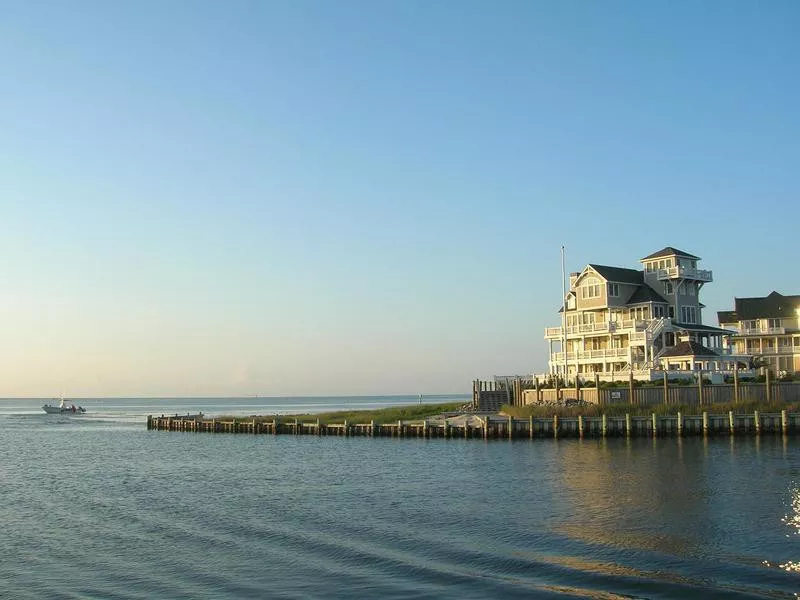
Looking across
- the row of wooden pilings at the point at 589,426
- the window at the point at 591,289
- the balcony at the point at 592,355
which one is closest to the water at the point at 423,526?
the row of wooden pilings at the point at 589,426

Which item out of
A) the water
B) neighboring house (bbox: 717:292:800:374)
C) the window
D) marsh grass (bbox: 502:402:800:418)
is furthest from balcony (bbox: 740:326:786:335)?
the water

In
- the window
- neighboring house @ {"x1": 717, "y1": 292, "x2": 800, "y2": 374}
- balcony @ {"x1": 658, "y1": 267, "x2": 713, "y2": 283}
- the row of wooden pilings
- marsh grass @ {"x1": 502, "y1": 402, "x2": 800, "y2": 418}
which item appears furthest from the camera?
neighboring house @ {"x1": 717, "y1": 292, "x2": 800, "y2": 374}

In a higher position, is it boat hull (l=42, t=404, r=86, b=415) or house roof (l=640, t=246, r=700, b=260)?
house roof (l=640, t=246, r=700, b=260)

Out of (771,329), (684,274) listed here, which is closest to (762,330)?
(771,329)

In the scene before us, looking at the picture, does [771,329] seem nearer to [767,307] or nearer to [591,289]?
[767,307]

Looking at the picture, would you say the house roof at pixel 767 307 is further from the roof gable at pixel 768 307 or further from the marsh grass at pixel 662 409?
the marsh grass at pixel 662 409

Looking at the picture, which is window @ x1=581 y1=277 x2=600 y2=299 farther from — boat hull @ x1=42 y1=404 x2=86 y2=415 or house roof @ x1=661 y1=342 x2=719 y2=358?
boat hull @ x1=42 y1=404 x2=86 y2=415

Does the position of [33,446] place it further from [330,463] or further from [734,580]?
[734,580]

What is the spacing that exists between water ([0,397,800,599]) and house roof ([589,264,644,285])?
2889 cm

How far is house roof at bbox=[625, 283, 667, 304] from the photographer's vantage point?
82.2 m

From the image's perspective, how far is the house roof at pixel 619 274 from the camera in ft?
273

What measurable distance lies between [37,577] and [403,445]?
138 ft

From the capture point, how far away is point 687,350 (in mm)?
72938

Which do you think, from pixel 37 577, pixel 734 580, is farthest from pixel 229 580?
pixel 734 580
